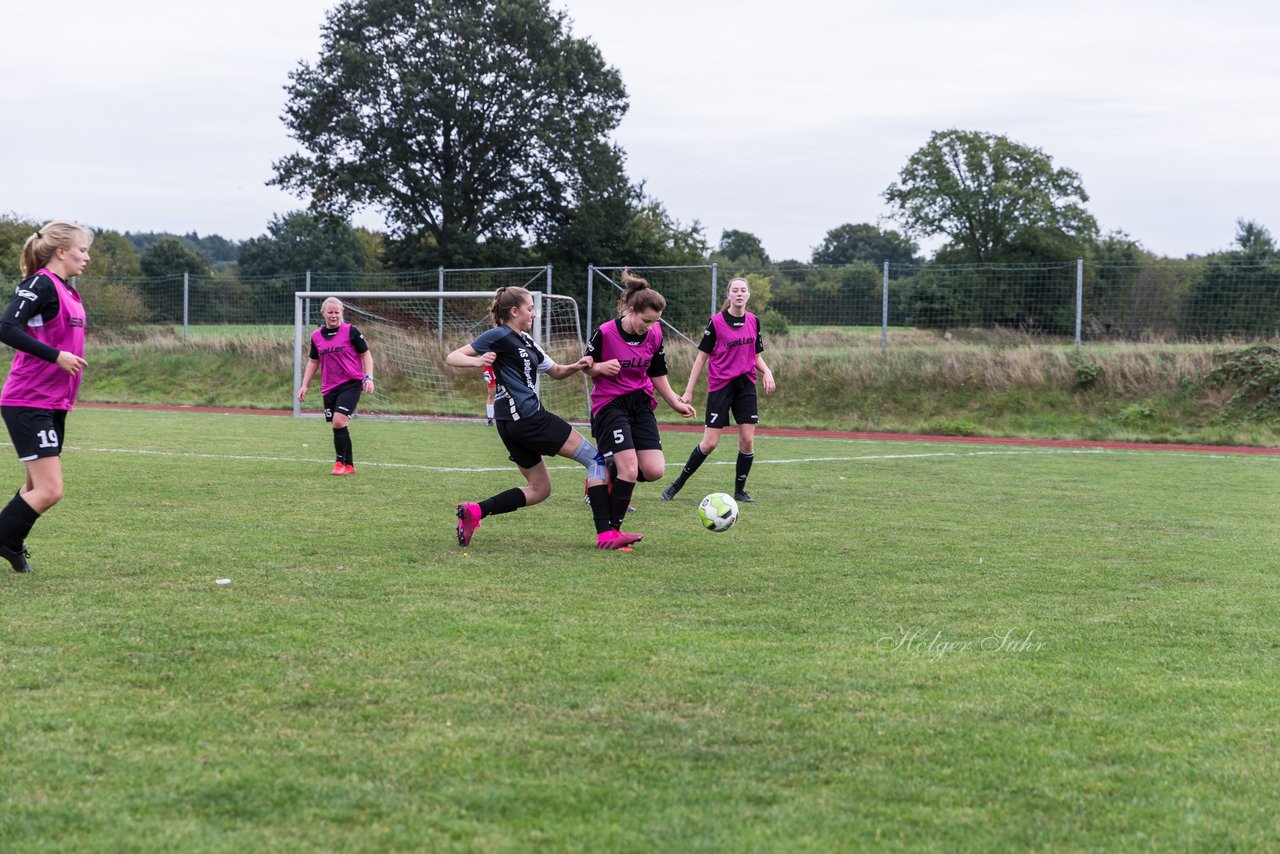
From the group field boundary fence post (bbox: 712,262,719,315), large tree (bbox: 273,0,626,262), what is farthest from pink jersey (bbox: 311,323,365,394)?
large tree (bbox: 273,0,626,262)

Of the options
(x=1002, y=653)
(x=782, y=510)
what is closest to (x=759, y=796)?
(x=1002, y=653)

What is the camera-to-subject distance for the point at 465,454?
48.9ft

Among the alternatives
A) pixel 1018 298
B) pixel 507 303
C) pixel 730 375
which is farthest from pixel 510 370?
pixel 1018 298

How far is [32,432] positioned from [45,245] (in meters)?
0.95

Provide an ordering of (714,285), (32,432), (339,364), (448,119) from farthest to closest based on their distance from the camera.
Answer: (448,119), (714,285), (339,364), (32,432)

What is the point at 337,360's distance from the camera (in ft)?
41.3

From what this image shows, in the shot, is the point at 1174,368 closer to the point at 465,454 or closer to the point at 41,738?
the point at 465,454

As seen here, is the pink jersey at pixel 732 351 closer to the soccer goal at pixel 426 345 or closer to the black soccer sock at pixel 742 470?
the black soccer sock at pixel 742 470

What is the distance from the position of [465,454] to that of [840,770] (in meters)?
11.8

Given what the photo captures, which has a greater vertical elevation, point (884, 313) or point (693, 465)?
point (884, 313)

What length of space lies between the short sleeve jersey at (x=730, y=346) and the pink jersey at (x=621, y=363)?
8.04 feet

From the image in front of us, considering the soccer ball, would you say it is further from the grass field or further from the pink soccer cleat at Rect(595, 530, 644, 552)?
the pink soccer cleat at Rect(595, 530, 644, 552)

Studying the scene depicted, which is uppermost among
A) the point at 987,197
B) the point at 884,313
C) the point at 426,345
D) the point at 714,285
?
the point at 987,197

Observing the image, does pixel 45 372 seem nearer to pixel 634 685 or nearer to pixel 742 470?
pixel 634 685
